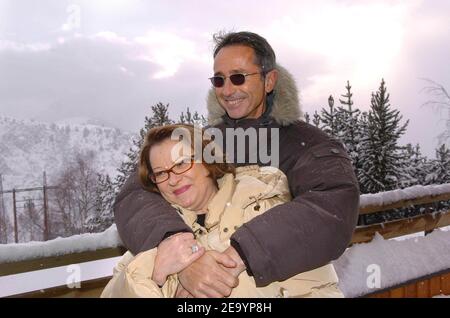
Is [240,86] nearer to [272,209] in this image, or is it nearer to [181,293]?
[272,209]

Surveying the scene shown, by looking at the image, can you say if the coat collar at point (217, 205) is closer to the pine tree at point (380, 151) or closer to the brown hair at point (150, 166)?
the brown hair at point (150, 166)

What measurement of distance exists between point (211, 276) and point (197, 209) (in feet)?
1.34

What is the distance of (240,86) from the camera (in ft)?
7.30

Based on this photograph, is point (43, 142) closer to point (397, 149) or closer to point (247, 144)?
point (397, 149)

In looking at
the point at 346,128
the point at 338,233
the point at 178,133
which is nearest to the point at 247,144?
the point at 178,133

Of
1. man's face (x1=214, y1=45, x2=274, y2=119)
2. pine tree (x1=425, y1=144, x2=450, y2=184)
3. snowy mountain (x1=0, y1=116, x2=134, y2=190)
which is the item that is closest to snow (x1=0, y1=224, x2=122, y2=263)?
man's face (x1=214, y1=45, x2=274, y2=119)

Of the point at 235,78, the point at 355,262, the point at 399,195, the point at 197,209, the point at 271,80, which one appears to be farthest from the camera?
the point at 399,195

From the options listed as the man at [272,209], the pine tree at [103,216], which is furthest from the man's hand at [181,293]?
the pine tree at [103,216]

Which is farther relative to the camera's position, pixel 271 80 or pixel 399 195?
pixel 399 195

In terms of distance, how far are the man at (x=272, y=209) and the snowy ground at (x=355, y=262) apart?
104 cm

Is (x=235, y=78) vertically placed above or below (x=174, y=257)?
A: above

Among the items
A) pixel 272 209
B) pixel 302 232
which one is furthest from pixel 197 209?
pixel 302 232

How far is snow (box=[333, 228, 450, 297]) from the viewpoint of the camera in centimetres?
387

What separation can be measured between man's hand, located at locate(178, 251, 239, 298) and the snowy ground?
59.0 inches
